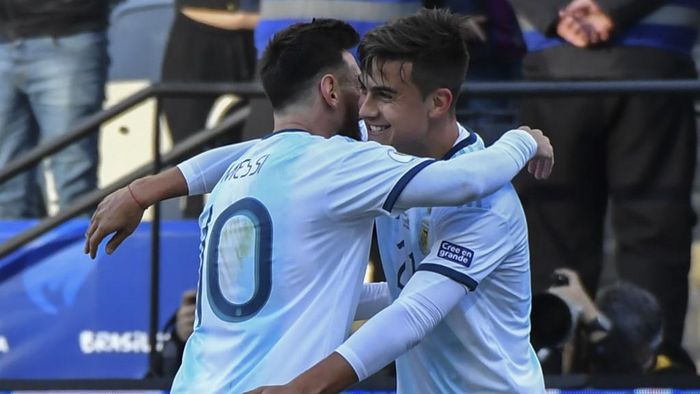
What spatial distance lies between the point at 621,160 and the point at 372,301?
1985 mm

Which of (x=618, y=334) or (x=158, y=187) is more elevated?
(x=158, y=187)

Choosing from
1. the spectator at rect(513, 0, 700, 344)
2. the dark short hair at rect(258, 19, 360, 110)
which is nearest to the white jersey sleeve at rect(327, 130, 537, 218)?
the dark short hair at rect(258, 19, 360, 110)

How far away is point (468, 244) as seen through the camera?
141 inches

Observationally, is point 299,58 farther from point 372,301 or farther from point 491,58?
point 491,58

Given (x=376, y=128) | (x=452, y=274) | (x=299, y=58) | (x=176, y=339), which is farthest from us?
(x=176, y=339)

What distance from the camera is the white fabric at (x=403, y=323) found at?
3340 millimetres

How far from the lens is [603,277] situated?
19.0 ft

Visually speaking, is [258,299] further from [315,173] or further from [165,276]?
[165,276]

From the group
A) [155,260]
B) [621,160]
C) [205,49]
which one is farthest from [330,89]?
[205,49]

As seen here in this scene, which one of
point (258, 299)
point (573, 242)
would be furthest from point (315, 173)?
point (573, 242)

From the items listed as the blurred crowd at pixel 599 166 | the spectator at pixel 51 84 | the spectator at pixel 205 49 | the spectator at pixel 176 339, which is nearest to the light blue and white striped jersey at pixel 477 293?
the blurred crowd at pixel 599 166

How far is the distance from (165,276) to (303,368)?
109 inches

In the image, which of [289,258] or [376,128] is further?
[376,128]

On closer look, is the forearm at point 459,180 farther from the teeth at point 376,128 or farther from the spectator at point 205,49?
the spectator at point 205,49
